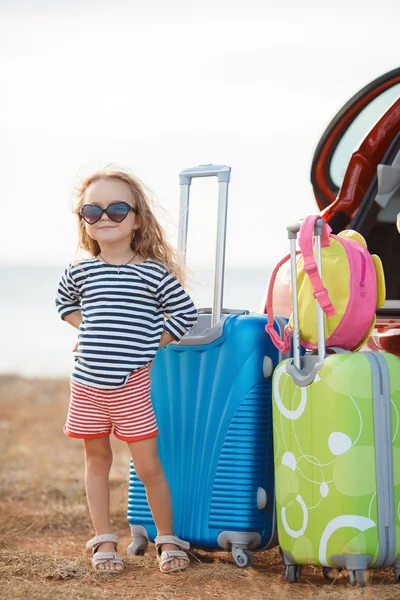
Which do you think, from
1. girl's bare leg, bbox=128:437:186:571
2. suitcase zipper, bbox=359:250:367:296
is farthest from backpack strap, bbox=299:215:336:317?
girl's bare leg, bbox=128:437:186:571

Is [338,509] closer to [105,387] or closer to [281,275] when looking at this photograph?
[105,387]

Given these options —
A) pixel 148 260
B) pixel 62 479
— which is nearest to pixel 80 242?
pixel 148 260

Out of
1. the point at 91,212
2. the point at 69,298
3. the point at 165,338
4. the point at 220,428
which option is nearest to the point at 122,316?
the point at 165,338

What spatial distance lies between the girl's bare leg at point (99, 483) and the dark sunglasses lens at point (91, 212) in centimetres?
77

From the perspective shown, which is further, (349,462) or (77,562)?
(77,562)

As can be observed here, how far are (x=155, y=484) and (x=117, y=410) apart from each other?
0.30 metres

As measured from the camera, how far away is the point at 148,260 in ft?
11.2

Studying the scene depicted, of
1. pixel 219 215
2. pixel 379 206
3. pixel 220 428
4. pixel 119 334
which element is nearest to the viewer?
pixel 119 334

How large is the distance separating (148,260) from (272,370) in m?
0.58

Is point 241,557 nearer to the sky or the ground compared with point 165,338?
nearer to the ground

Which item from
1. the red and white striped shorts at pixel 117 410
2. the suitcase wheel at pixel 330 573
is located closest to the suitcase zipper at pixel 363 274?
the red and white striped shorts at pixel 117 410

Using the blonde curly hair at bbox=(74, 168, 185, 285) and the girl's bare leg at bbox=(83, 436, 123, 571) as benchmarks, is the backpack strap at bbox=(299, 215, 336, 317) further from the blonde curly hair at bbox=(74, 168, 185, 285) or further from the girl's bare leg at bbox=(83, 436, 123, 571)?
the girl's bare leg at bbox=(83, 436, 123, 571)

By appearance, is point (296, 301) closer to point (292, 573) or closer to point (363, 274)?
point (363, 274)

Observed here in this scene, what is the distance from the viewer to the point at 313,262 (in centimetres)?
304
